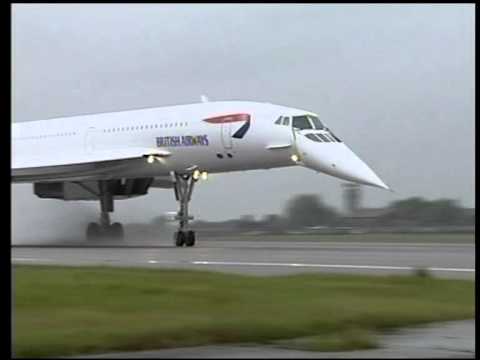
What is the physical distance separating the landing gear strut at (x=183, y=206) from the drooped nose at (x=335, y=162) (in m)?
4.76

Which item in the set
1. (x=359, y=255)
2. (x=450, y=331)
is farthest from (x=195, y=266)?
(x=450, y=331)

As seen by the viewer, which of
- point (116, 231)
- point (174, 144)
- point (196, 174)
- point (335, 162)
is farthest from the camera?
point (116, 231)

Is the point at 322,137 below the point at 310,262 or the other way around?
the other way around

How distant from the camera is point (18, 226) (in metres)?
40.2

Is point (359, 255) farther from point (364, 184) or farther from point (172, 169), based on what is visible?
point (172, 169)

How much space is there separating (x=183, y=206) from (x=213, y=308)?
67.2 feet

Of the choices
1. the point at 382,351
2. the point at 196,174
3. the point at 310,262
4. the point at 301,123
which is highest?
the point at 301,123

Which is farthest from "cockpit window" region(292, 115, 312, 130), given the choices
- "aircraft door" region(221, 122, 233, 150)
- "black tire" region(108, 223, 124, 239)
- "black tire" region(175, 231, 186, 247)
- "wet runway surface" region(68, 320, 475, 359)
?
"wet runway surface" region(68, 320, 475, 359)

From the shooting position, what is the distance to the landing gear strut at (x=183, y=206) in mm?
30766

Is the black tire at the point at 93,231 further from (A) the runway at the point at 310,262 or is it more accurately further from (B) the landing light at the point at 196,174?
(A) the runway at the point at 310,262

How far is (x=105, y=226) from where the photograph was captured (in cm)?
3825

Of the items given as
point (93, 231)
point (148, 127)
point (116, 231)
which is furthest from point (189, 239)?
point (93, 231)

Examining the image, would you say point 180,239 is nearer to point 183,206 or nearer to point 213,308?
point 183,206

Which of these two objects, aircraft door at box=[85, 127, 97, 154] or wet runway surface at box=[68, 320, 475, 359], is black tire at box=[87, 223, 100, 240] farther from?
wet runway surface at box=[68, 320, 475, 359]
